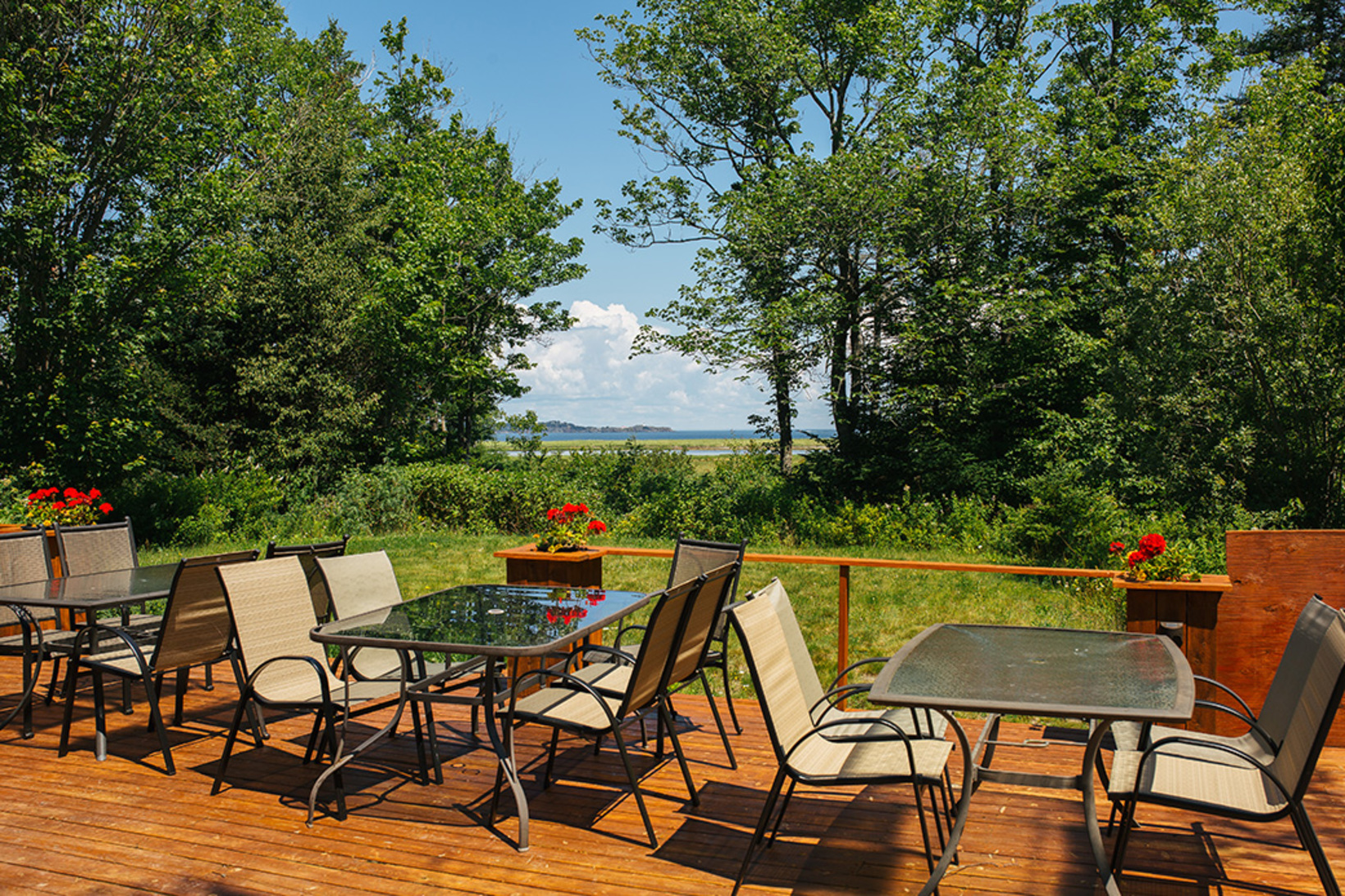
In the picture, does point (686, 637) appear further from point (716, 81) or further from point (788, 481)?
point (716, 81)

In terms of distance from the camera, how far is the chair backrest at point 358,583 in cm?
445

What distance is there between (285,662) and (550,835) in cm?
154

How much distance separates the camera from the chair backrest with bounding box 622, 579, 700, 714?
11.1 ft

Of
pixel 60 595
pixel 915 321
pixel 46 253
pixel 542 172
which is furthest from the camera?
pixel 542 172

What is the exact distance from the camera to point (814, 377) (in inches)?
629

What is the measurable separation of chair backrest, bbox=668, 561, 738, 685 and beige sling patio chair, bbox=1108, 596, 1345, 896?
163cm

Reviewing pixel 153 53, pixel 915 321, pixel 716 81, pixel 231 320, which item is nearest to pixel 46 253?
pixel 153 53

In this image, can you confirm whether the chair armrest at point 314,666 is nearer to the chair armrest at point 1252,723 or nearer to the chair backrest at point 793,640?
the chair backrest at point 793,640

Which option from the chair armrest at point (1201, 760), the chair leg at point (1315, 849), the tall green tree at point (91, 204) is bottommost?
the chair leg at point (1315, 849)

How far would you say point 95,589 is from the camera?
4.68m

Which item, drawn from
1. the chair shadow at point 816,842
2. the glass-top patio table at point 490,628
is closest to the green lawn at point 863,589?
the glass-top patio table at point 490,628

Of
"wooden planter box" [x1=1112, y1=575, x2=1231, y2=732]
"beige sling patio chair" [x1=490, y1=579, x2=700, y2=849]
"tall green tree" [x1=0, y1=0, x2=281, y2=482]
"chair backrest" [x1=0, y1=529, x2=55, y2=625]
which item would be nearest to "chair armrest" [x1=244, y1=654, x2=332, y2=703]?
"beige sling patio chair" [x1=490, y1=579, x2=700, y2=849]

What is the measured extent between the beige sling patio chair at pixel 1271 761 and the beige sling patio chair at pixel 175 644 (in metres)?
3.72

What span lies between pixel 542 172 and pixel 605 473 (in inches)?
387
